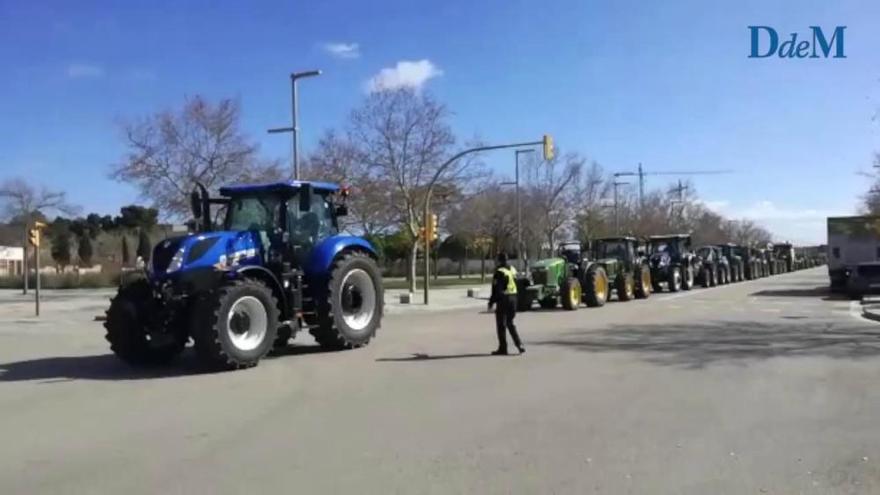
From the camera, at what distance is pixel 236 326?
13.5m

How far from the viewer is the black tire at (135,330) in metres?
13.9

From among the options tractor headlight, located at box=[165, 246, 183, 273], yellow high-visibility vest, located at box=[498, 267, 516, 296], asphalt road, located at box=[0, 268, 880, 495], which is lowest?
asphalt road, located at box=[0, 268, 880, 495]

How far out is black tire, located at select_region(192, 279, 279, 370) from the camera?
12.8m

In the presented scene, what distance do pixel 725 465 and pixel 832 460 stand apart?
937 millimetres

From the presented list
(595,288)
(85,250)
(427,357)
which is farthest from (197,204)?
(85,250)

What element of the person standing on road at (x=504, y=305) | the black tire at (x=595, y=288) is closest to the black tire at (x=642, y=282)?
the black tire at (x=595, y=288)

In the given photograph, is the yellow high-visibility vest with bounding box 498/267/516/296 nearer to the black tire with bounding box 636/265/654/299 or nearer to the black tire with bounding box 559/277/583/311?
the black tire with bounding box 559/277/583/311

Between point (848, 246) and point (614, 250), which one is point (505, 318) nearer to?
point (614, 250)

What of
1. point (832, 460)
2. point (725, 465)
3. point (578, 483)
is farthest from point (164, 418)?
point (832, 460)

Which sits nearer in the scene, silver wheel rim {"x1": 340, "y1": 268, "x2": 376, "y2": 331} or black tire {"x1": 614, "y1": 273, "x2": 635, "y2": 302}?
silver wheel rim {"x1": 340, "y1": 268, "x2": 376, "y2": 331}

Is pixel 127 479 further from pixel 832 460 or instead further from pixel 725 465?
pixel 832 460

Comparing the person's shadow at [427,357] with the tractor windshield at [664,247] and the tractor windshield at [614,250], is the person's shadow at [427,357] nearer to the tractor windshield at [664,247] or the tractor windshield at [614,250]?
the tractor windshield at [614,250]

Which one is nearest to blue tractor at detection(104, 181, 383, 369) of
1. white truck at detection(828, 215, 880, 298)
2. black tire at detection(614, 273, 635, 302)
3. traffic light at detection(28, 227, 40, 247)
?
traffic light at detection(28, 227, 40, 247)

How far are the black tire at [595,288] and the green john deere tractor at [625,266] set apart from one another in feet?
8.15
